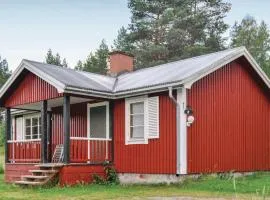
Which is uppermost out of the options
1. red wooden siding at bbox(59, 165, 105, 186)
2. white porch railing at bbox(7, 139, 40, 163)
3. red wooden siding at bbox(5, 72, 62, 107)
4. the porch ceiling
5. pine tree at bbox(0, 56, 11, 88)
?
pine tree at bbox(0, 56, 11, 88)

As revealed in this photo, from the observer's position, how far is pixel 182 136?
1645cm

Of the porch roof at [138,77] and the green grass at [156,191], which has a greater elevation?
the porch roof at [138,77]

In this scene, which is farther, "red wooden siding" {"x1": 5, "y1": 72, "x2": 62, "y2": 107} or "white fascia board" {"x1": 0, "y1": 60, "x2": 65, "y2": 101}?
"red wooden siding" {"x1": 5, "y1": 72, "x2": 62, "y2": 107}

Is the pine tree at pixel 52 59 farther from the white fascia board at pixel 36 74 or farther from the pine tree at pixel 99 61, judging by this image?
the white fascia board at pixel 36 74

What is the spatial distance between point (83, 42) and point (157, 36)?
3414cm

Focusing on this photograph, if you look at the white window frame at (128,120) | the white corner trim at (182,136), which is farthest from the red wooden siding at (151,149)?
the white corner trim at (182,136)

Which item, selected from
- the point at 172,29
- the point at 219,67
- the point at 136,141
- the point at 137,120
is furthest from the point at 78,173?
the point at 172,29

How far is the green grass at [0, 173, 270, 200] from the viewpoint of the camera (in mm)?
13922

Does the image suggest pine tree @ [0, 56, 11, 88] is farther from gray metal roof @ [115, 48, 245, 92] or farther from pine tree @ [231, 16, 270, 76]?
gray metal roof @ [115, 48, 245, 92]

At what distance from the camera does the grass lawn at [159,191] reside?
1388cm

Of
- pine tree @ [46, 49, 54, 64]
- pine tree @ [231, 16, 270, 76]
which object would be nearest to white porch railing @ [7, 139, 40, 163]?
pine tree @ [231, 16, 270, 76]

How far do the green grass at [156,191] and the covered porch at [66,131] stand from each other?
5.41 feet

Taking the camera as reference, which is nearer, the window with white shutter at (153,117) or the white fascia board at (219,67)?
the white fascia board at (219,67)

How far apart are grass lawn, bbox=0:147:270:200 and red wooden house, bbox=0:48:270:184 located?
0.71 metres
